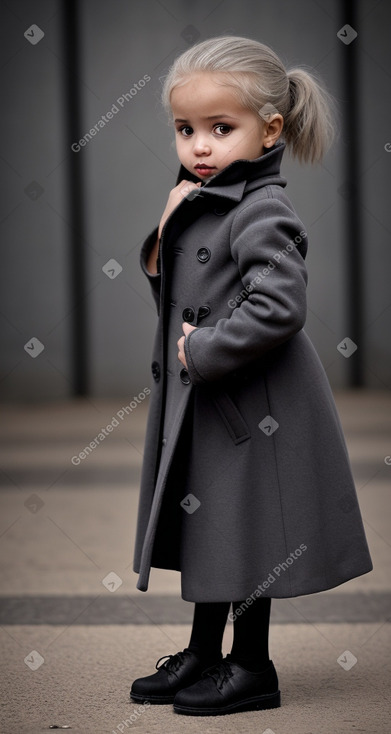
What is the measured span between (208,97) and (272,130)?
20 centimetres

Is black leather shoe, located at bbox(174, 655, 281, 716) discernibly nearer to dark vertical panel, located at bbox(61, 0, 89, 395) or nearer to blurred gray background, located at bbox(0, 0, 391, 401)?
blurred gray background, located at bbox(0, 0, 391, 401)

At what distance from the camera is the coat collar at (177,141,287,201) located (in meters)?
2.56

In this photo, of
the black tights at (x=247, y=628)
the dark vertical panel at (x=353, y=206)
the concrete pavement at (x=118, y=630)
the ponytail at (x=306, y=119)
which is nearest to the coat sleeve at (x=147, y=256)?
the ponytail at (x=306, y=119)

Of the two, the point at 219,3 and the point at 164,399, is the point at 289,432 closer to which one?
the point at 164,399

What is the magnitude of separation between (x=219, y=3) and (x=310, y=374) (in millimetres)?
9945

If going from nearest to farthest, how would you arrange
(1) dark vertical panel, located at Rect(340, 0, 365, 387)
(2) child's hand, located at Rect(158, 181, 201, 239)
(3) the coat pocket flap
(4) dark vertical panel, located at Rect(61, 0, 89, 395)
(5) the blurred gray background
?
(3) the coat pocket flap → (2) child's hand, located at Rect(158, 181, 201, 239) → (5) the blurred gray background → (1) dark vertical panel, located at Rect(340, 0, 365, 387) → (4) dark vertical panel, located at Rect(61, 0, 89, 395)

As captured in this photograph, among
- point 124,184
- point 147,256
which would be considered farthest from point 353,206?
point 147,256

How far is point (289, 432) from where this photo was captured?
2.56 m

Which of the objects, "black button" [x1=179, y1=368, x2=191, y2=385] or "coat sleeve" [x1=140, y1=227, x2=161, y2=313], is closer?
"black button" [x1=179, y1=368, x2=191, y2=385]

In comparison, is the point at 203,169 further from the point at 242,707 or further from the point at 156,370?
the point at 242,707

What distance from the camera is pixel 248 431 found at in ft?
8.36

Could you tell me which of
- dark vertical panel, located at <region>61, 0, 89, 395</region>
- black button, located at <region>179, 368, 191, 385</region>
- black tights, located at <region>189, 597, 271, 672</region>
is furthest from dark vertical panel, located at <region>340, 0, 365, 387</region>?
black tights, located at <region>189, 597, 271, 672</region>

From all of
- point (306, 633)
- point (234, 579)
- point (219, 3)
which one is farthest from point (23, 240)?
point (234, 579)

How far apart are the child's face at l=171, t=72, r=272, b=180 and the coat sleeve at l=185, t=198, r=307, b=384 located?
0.52 feet
